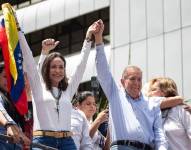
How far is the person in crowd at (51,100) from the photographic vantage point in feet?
21.9

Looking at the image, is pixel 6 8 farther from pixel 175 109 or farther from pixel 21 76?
pixel 175 109

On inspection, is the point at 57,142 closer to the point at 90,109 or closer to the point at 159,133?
the point at 159,133

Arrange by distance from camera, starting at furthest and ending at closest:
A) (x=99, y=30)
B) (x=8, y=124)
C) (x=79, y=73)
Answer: (x=79, y=73)
(x=99, y=30)
(x=8, y=124)

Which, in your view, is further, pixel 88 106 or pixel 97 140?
pixel 88 106

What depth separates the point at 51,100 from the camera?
677 cm

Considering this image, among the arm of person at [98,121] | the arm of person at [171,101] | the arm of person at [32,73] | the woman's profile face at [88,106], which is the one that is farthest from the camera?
the woman's profile face at [88,106]

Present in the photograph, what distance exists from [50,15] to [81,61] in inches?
806

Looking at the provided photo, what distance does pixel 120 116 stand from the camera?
657 centimetres

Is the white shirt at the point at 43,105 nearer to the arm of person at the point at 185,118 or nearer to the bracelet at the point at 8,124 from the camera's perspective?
the bracelet at the point at 8,124

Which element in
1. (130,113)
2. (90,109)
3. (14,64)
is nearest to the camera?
(130,113)

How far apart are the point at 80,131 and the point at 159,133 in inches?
55.5

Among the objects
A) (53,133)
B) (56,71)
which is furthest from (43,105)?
(56,71)

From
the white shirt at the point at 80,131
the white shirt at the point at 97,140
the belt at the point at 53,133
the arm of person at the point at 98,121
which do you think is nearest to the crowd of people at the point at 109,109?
the belt at the point at 53,133

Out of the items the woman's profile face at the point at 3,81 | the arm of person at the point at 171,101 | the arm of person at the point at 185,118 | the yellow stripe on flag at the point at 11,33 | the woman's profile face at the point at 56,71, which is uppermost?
the yellow stripe on flag at the point at 11,33
